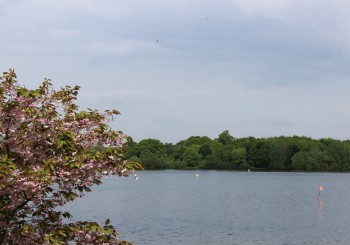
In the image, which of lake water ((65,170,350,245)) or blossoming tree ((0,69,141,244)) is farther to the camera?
lake water ((65,170,350,245))

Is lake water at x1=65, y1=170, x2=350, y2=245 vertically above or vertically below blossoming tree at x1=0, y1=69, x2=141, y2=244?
below

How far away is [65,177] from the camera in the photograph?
931 centimetres

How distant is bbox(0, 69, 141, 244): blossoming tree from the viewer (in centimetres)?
920

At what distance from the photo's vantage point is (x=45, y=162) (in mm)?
8992

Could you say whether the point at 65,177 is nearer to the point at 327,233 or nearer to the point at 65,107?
the point at 65,107

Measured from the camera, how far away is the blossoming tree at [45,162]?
30.2 feet

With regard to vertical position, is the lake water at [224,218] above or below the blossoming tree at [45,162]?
below

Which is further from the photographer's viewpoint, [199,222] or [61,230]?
[199,222]

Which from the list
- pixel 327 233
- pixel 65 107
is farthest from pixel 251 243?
pixel 65 107

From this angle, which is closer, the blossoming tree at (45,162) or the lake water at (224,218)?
the blossoming tree at (45,162)

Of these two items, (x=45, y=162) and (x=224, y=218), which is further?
(x=224, y=218)

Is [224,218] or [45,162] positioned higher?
[45,162]

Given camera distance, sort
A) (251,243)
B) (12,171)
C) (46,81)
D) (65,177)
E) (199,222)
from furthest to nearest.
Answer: (199,222), (251,243), (46,81), (65,177), (12,171)

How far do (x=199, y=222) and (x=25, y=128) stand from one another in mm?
42095
